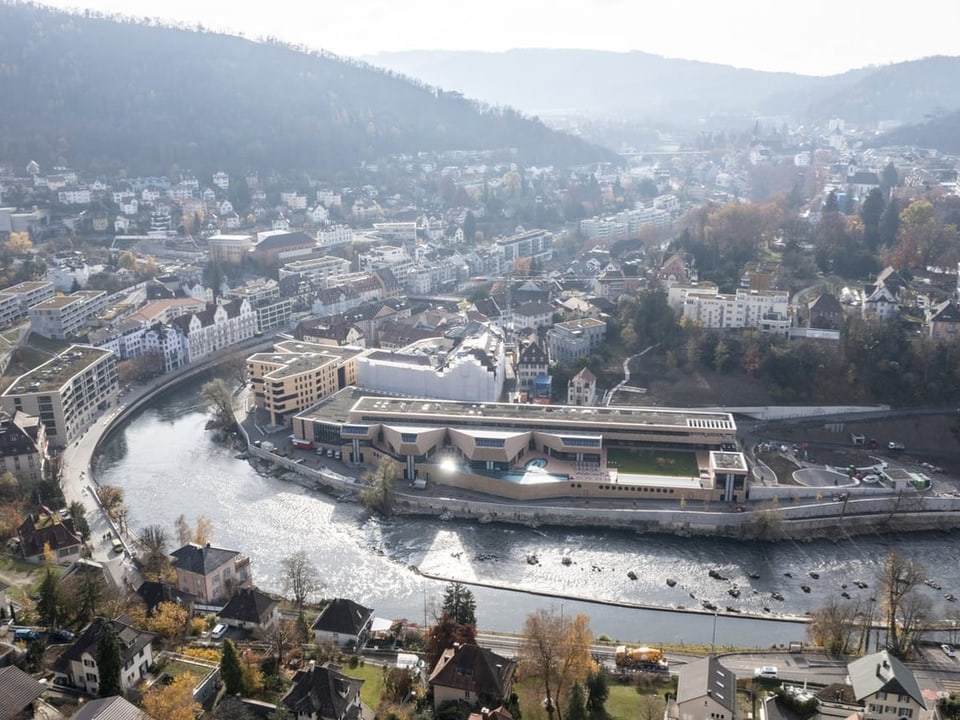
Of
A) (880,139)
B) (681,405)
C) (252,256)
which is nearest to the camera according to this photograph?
(681,405)

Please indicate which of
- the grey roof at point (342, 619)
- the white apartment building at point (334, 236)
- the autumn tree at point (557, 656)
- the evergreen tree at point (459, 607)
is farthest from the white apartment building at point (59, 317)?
the autumn tree at point (557, 656)

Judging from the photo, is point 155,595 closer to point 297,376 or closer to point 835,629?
point 297,376

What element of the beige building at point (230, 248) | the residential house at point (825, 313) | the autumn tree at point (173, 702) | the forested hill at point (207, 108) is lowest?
the autumn tree at point (173, 702)

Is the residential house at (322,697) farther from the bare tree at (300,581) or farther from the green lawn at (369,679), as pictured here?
the bare tree at (300,581)

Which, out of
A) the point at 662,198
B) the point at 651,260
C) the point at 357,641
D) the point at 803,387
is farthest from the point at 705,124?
the point at 357,641

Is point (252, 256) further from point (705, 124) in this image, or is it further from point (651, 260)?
point (705, 124)

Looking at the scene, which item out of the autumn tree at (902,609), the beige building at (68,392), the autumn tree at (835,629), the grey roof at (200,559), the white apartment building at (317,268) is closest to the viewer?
the autumn tree at (835,629)
